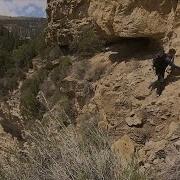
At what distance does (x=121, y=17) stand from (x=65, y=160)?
838 cm

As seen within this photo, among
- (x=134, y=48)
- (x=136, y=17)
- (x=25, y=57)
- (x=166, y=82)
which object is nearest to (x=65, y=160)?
(x=166, y=82)

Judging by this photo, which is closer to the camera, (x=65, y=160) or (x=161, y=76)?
(x=65, y=160)

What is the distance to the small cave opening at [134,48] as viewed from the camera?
12.7 m

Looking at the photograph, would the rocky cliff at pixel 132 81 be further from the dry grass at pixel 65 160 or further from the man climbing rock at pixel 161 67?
the dry grass at pixel 65 160

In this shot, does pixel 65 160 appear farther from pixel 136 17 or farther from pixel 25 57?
pixel 25 57

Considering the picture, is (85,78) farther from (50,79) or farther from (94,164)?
(94,164)

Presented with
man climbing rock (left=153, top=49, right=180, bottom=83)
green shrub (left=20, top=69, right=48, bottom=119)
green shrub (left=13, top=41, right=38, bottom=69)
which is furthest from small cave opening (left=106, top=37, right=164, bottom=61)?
green shrub (left=13, top=41, right=38, bottom=69)

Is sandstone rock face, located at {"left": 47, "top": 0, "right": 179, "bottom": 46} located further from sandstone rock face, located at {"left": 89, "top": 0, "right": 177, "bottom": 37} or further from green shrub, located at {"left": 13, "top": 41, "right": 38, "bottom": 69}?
green shrub, located at {"left": 13, "top": 41, "right": 38, "bottom": 69}

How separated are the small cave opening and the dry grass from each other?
731 centimetres

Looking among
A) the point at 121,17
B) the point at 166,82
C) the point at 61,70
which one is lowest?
the point at 61,70

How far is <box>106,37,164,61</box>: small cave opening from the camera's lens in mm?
12659

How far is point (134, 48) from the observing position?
1351cm

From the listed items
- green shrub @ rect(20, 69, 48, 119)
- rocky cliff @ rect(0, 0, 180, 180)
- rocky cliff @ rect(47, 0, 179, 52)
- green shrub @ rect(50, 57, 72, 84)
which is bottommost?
green shrub @ rect(20, 69, 48, 119)

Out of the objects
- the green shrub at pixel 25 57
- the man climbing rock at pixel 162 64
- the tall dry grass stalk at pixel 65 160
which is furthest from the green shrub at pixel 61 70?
the tall dry grass stalk at pixel 65 160
